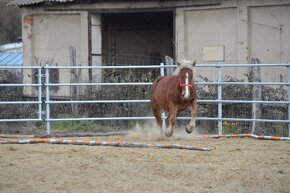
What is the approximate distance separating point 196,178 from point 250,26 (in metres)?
12.4

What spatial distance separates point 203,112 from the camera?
638 inches

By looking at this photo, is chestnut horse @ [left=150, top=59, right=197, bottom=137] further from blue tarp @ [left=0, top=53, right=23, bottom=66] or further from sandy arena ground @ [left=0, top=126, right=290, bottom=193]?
blue tarp @ [left=0, top=53, right=23, bottom=66]

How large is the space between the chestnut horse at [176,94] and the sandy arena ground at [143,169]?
36.2 inches

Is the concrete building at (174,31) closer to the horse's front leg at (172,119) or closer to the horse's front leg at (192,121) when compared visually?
the horse's front leg at (172,119)

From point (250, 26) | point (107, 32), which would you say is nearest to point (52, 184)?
point (250, 26)

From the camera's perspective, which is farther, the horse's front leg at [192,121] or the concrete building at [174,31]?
the concrete building at [174,31]

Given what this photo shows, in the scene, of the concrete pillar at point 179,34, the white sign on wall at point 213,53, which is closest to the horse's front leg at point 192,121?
the white sign on wall at point 213,53

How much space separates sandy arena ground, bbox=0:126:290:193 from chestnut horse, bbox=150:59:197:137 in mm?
920

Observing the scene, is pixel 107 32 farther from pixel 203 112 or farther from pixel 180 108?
pixel 180 108

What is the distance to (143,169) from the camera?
31.7ft

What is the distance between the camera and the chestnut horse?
12.6m

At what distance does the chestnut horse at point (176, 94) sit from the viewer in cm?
1265

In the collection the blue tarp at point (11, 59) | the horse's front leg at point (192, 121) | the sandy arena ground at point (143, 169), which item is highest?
the blue tarp at point (11, 59)

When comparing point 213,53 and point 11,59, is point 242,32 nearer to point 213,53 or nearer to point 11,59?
point 213,53
